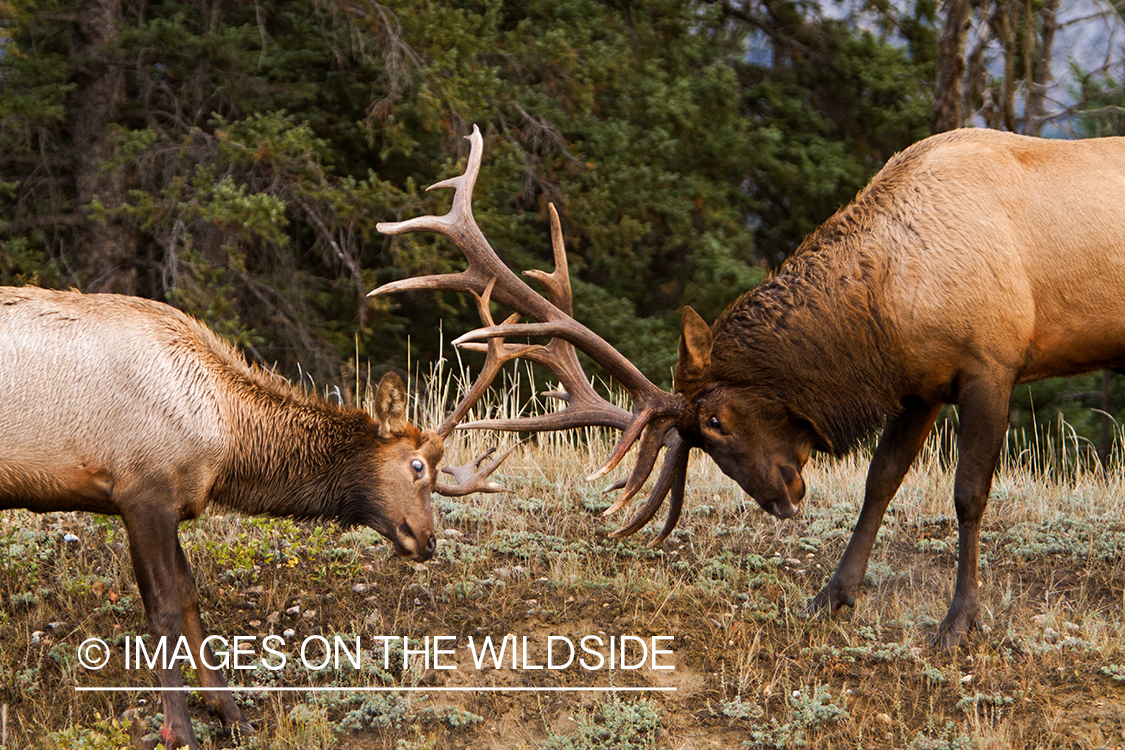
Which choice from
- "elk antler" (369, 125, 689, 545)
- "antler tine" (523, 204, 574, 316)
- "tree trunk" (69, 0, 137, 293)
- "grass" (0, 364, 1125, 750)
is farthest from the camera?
"tree trunk" (69, 0, 137, 293)

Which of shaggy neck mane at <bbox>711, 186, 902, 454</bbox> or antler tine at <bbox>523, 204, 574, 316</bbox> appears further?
antler tine at <bbox>523, 204, 574, 316</bbox>

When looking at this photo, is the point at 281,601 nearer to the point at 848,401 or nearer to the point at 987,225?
the point at 848,401

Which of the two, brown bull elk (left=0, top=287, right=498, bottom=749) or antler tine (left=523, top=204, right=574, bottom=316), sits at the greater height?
antler tine (left=523, top=204, right=574, bottom=316)

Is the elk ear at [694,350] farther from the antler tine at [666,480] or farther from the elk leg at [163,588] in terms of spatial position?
the elk leg at [163,588]

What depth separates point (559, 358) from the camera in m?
5.32

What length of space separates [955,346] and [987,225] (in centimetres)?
57

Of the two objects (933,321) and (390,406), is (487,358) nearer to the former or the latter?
(390,406)

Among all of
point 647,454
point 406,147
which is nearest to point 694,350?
point 647,454

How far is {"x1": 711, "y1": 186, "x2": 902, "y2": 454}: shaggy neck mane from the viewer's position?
16.5ft

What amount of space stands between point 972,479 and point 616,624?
5.62 ft

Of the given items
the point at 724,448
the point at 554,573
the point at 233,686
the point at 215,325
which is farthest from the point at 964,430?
the point at 215,325

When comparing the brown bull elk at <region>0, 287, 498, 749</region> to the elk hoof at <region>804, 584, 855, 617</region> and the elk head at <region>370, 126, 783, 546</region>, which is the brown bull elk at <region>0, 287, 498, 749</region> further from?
the elk hoof at <region>804, 584, 855, 617</region>

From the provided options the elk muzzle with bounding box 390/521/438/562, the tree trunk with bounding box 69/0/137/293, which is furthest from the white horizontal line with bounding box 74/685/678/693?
the tree trunk with bounding box 69/0/137/293

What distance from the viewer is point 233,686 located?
4.82 metres
